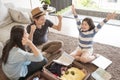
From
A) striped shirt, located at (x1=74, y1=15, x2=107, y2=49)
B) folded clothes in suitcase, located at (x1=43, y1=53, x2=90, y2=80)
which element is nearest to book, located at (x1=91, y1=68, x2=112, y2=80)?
folded clothes in suitcase, located at (x1=43, y1=53, x2=90, y2=80)

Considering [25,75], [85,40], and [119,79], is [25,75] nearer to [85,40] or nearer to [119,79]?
[85,40]

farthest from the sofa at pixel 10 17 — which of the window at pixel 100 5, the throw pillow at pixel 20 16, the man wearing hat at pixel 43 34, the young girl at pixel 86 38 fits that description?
the window at pixel 100 5

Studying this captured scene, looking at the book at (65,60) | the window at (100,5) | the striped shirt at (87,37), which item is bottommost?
the book at (65,60)

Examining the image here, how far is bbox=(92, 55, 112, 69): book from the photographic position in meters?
2.16

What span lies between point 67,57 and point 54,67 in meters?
0.25

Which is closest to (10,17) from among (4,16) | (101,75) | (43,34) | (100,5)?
(4,16)

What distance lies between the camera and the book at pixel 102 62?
2.16 metres

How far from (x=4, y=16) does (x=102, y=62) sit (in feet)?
5.55

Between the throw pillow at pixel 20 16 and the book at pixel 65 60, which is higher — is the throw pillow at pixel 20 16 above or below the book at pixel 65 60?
above

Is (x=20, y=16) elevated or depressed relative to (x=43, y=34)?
elevated

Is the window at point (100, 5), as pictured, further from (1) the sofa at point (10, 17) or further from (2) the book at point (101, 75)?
(2) the book at point (101, 75)

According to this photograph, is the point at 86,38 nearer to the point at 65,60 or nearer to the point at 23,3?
the point at 65,60

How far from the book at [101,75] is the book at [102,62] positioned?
0.39 feet

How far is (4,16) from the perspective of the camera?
9.05ft
